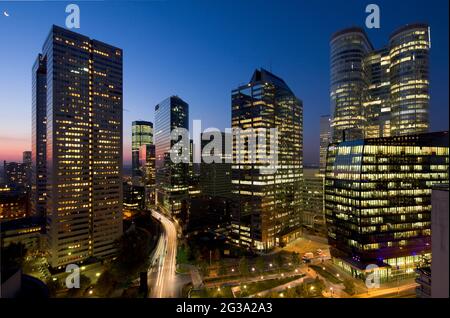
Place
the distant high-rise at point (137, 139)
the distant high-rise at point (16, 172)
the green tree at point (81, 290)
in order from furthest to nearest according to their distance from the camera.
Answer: the distant high-rise at point (137, 139) → the distant high-rise at point (16, 172) → the green tree at point (81, 290)

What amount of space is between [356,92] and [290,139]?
19.1 metres

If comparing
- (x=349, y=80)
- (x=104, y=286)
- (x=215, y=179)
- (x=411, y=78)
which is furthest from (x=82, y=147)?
(x=411, y=78)

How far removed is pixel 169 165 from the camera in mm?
42344

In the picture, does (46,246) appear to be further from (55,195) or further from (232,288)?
(232,288)

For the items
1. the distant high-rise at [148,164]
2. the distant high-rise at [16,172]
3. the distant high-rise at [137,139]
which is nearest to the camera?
the distant high-rise at [16,172]

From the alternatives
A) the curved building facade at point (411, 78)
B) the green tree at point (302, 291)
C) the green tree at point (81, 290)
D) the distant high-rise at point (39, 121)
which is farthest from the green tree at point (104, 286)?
the curved building facade at point (411, 78)

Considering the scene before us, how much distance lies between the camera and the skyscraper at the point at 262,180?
22.0m

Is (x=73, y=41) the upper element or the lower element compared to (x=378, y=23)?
upper

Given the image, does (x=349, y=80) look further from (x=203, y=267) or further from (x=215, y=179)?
(x=203, y=267)

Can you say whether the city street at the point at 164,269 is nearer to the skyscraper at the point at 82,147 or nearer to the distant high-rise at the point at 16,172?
the skyscraper at the point at 82,147

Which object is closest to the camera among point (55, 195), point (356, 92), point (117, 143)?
point (55, 195)

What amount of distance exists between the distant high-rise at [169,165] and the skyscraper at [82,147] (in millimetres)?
14766

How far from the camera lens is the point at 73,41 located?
2308cm
